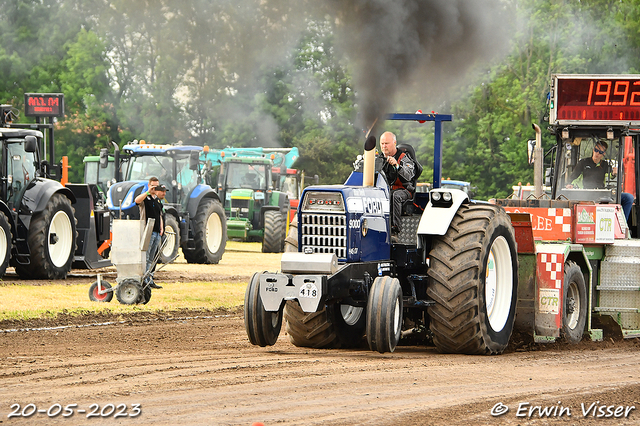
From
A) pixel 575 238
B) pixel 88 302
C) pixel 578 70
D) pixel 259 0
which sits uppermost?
pixel 578 70

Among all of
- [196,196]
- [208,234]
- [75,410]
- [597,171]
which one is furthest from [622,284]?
[208,234]

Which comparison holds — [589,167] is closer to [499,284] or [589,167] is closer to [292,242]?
[499,284]

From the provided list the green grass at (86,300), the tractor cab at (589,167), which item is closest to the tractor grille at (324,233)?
the green grass at (86,300)

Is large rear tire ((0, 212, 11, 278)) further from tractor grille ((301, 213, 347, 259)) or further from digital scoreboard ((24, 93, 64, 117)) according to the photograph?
tractor grille ((301, 213, 347, 259))

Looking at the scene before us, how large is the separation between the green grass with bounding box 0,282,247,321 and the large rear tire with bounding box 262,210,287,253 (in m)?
10.1

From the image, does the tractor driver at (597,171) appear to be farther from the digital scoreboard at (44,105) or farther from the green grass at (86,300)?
the digital scoreboard at (44,105)

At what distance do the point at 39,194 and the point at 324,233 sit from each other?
29.1 feet

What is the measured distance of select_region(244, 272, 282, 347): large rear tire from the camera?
8102 mm

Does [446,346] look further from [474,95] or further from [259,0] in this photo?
[474,95]

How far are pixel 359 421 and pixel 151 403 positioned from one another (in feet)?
4.45

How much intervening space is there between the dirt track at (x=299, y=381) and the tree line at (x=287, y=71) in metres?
2.63

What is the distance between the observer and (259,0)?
10531 millimetres

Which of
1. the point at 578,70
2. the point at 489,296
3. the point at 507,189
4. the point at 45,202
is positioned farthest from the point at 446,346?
the point at 507,189

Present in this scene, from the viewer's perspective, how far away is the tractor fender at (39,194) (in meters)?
15.4
